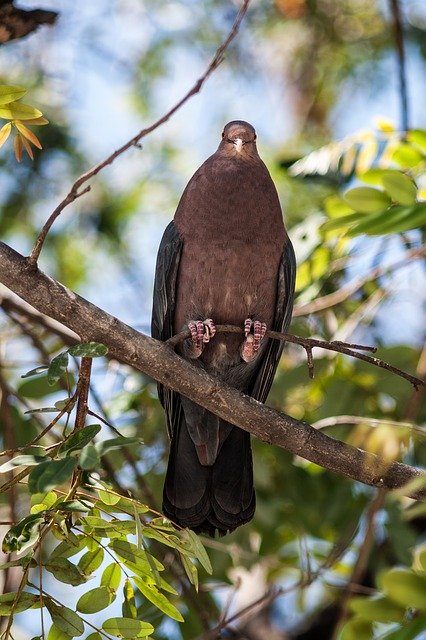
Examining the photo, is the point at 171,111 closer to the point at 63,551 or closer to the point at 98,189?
the point at 63,551

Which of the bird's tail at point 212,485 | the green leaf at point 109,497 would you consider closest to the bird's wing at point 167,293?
the bird's tail at point 212,485

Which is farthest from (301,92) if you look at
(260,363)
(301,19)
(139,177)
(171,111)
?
(171,111)

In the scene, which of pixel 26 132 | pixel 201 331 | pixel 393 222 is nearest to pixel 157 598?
pixel 393 222

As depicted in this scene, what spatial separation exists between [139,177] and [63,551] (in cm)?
519

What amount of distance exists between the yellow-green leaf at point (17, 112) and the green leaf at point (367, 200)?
94 cm

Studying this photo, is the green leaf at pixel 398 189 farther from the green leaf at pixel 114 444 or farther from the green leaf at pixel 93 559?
the green leaf at pixel 93 559

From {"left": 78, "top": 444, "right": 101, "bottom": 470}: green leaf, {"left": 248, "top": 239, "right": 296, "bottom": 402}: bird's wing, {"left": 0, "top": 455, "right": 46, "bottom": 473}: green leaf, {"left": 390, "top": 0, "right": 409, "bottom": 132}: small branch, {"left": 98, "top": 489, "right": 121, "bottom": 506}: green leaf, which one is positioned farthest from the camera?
{"left": 390, "top": 0, "right": 409, "bottom": 132}: small branch

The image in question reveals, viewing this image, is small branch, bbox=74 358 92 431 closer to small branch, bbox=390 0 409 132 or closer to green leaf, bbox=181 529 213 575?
green leaf, bbox=181 529 213 575

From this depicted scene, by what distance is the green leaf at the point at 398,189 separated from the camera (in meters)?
2.43

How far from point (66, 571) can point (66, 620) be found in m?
0.13

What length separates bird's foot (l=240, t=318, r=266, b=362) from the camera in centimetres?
402

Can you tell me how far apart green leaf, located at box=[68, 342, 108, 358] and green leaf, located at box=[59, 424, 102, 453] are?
11.1 inches

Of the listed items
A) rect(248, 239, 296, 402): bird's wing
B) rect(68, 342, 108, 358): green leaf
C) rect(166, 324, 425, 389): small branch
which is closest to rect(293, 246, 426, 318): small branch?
rect(248, 239, 296, 402): bird's wing

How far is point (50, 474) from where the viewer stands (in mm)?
2205
